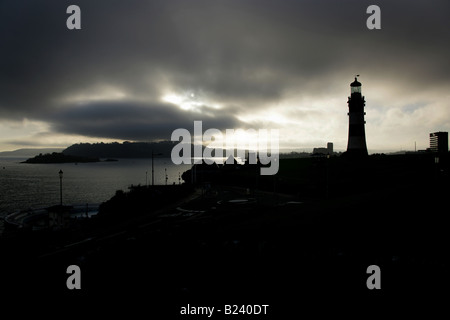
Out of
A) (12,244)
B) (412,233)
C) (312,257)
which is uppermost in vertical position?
(412,233)

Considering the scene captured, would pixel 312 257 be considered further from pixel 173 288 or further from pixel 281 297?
pixel 173 288

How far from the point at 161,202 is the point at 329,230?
31809 mm

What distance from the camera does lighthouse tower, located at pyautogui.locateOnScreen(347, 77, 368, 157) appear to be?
159 ft

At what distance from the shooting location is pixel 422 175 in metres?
33.8

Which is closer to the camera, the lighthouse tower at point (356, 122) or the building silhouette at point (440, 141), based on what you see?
the building silhouette at point (440, 141)

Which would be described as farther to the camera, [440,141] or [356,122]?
[356,122]

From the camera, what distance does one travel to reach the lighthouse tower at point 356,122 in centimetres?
4847

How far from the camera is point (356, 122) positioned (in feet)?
160

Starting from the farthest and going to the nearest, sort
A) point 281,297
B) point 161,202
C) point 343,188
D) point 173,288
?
point 161,202 → point 343,188 → point 173,288 → point 281,297

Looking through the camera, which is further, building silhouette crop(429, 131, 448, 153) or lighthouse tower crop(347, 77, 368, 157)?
lighthouse tower crop(347, 77, 368, 157)
